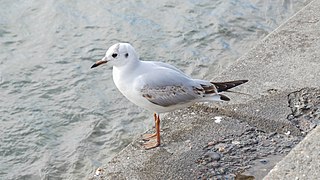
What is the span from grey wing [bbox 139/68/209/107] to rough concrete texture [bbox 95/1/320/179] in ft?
0.81

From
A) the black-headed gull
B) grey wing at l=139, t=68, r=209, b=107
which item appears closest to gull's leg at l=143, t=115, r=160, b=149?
the black-headed gull

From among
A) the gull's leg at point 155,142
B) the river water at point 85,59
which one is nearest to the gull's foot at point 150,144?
the gull's leg at point 155,142

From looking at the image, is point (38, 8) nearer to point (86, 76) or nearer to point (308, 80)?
point (86, 76)

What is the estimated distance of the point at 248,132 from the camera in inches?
163

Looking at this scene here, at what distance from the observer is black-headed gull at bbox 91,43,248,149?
13.2 feet

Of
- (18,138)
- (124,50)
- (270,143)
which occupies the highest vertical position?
A: (124,50)

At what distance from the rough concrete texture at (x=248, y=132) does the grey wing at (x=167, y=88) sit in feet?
0.81

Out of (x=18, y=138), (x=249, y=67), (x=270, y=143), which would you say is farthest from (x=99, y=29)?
(x=270, y=143)

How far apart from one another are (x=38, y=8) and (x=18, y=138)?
2368mm

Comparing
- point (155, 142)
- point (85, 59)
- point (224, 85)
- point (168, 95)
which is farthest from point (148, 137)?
point (85, 59)

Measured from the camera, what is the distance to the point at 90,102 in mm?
5906

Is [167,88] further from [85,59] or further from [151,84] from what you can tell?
[85,59]

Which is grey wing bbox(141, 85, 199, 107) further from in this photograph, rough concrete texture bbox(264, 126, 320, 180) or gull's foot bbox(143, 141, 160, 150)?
rough concrete texture bbox(264, 126, 320, 180)

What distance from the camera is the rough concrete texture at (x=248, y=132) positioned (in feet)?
12.4
